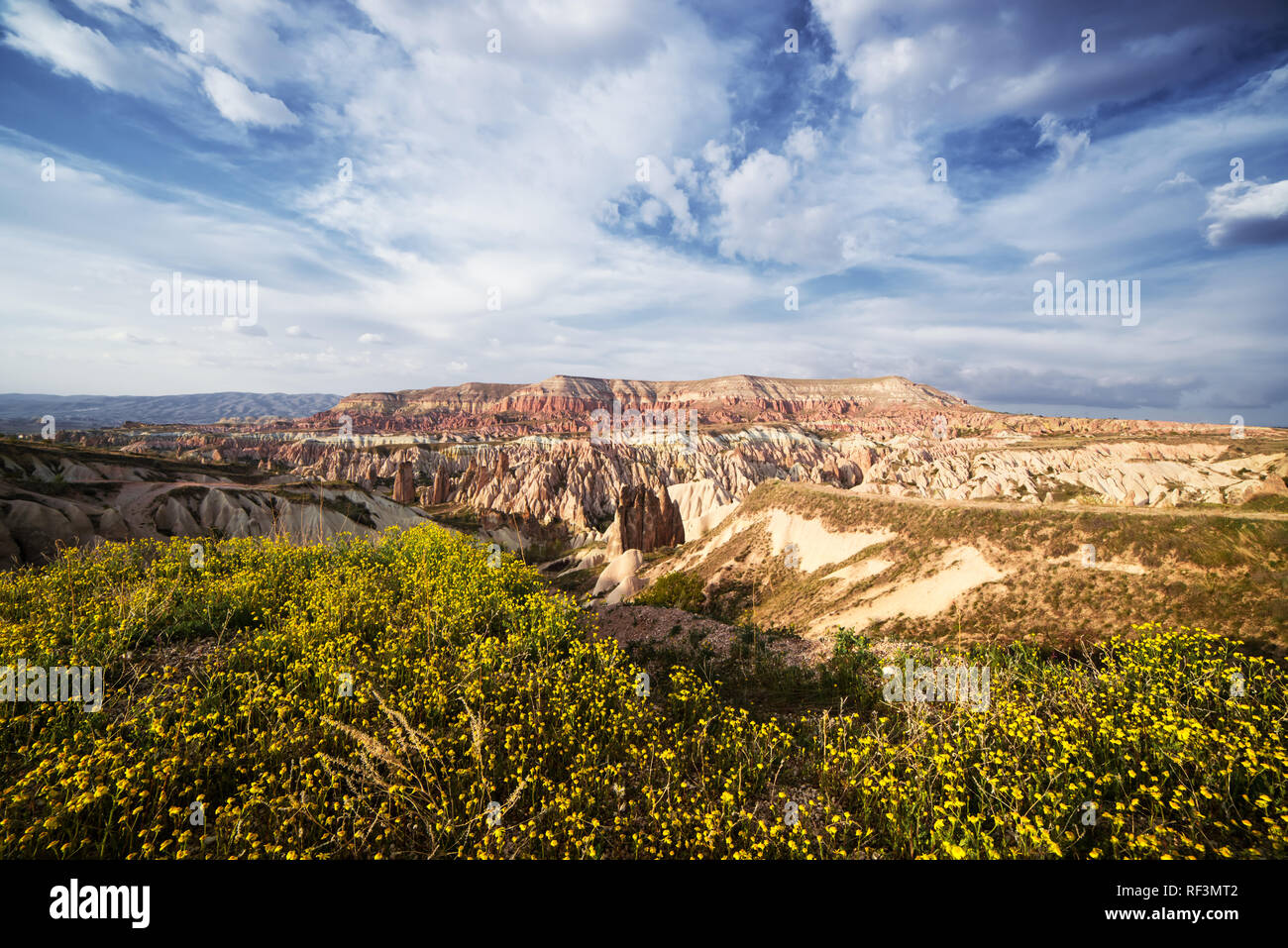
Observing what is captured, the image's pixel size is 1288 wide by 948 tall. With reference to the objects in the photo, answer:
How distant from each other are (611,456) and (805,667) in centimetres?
9977

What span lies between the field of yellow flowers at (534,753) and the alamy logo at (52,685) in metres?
0.16

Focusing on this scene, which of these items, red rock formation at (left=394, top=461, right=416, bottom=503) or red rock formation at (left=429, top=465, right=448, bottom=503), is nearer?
red rock formation at (left=394, top=461, right=416, bottom=503)

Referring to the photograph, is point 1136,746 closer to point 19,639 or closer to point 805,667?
point 805,667

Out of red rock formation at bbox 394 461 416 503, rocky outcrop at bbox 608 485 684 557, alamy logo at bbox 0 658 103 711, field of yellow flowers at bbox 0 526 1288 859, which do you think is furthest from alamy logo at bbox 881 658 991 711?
red rock formation at bbox 394 461 416 503

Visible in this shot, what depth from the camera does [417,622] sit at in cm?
873

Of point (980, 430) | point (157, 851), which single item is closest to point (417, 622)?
point (157, 851)

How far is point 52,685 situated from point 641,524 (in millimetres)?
42024
